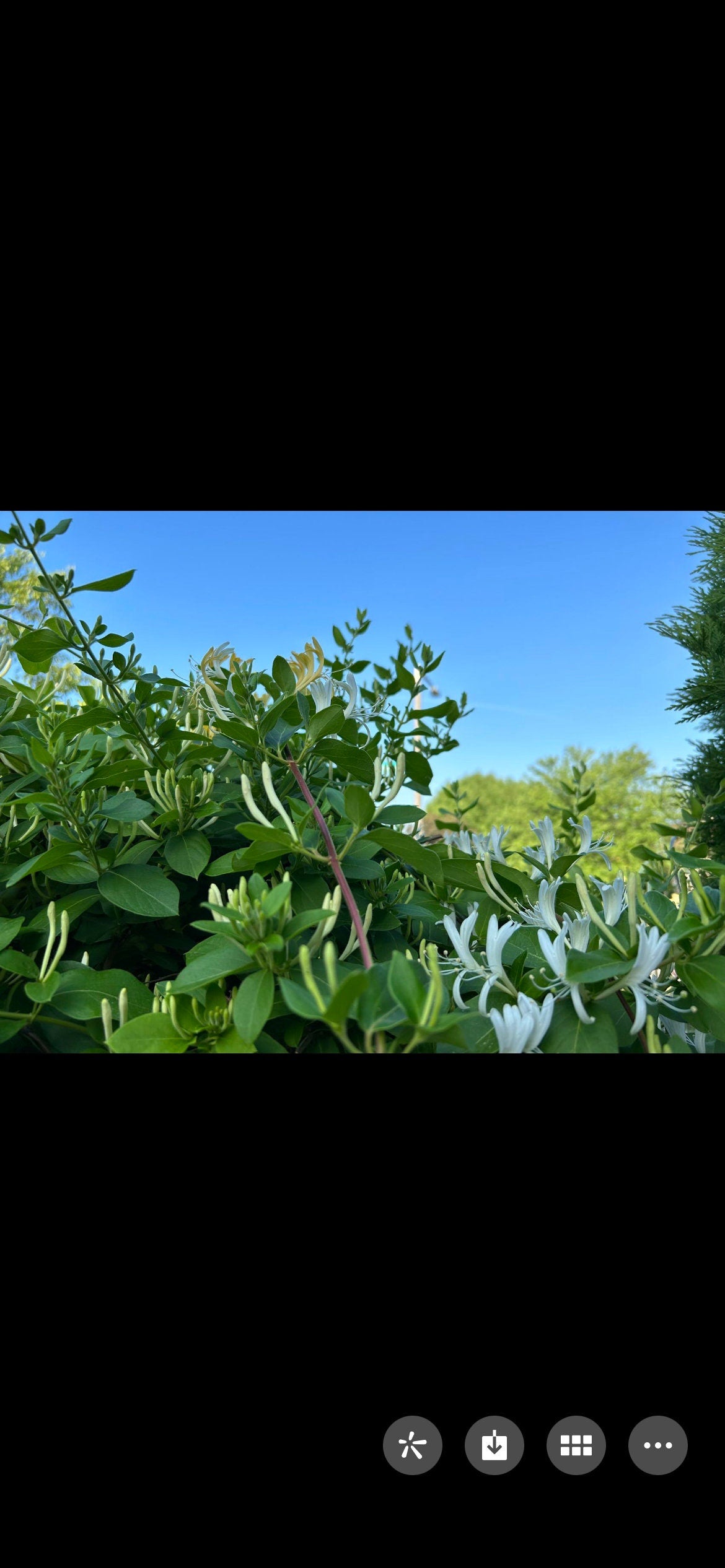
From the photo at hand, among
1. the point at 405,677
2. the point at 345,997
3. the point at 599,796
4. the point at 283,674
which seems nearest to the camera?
the point at 345,997

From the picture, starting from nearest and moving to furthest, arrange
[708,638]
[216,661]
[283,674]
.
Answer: [283,674]
[216,661]
[708,638]

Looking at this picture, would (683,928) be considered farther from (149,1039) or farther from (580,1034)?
(149,1039)

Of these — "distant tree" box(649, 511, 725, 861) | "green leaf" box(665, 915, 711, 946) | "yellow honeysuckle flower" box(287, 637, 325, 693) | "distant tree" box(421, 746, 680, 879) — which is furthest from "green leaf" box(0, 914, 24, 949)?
"distant tree" box(421, 746, 680, 879)

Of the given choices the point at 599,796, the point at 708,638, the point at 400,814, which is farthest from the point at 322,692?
the point at 599,796

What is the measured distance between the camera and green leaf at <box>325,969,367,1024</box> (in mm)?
386

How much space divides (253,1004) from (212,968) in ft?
0.14

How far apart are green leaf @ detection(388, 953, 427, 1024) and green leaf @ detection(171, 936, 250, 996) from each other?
0.45ft

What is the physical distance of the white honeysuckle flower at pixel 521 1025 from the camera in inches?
20.3

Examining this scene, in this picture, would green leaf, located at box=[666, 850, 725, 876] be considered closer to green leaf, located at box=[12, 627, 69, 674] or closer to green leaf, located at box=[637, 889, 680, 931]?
green leaf, located at box=[637, 889, 680, 931]

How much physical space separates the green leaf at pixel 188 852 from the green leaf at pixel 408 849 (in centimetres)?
19

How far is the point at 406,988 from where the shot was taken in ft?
1.47
